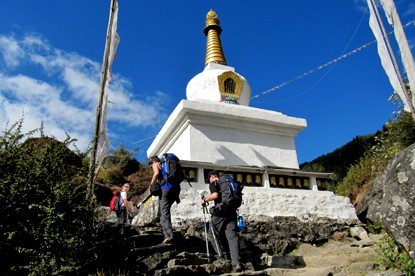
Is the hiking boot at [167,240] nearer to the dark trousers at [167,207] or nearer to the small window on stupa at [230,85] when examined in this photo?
the dark trousers at [167,207]

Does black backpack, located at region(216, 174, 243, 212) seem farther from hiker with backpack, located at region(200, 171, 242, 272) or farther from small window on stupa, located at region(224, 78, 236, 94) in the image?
small window on stupa, located at region(224, 78, 236, 94)

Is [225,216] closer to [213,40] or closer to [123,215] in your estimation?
[123,215]

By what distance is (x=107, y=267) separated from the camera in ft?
17.4

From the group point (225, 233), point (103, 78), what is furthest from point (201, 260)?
point (103, 78)

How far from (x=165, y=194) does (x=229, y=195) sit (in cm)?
102

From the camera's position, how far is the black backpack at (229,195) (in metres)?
5.89

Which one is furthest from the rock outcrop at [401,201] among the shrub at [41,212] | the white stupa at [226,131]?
the white stupa at [226,131]

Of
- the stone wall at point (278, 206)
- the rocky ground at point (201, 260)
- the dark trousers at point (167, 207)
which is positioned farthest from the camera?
the stone wall at point (278, 206)

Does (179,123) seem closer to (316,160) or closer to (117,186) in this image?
(117,186)

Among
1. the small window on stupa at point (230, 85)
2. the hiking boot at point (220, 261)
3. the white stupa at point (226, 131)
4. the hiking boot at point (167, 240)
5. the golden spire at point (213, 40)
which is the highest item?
the golden spire at point (213, 40)

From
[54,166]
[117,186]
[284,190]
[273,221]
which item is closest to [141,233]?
[54,166]

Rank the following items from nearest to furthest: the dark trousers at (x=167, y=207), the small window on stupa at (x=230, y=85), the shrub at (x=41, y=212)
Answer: the shrub at (x=41, y=212)
the dark trousers at (x=167, y=207)
the small window on stupa at (x=230, y=85)

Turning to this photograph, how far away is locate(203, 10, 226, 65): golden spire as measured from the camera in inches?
556

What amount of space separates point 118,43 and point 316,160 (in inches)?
691
